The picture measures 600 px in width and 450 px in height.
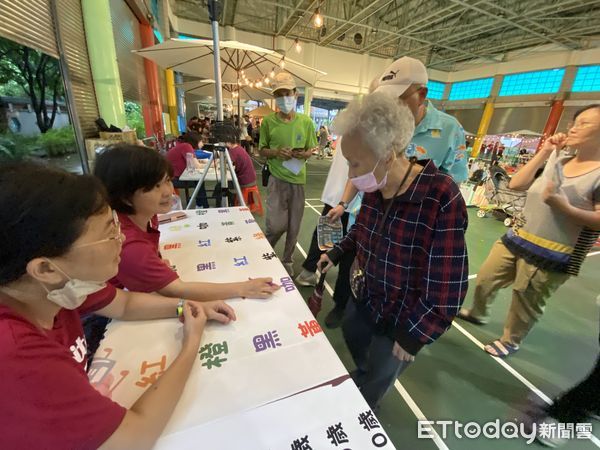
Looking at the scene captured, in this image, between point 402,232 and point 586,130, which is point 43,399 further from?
point 586,130

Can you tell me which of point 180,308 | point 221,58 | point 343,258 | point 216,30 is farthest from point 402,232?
point 221,58

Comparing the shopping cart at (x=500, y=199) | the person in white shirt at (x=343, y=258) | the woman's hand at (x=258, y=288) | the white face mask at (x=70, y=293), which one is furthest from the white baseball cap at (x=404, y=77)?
the shopping cart at (x=500, y=199)

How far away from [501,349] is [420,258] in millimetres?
1671

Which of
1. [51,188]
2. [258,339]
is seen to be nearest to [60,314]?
[51,188]

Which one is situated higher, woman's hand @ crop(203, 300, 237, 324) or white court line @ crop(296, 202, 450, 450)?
woman's hand @ crop(203, 300, 237, 324)

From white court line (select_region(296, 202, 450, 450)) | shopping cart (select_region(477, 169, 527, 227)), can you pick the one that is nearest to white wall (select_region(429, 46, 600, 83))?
shopping cart (select_region(477, 169, 527, 227))

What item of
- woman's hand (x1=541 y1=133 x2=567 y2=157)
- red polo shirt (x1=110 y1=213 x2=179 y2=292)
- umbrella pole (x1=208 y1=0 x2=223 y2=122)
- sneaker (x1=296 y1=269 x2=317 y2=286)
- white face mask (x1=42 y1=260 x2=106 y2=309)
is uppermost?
umbrella pole (x1=208 y1=0 x2=223 y2=122)

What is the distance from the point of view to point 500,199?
209 inches

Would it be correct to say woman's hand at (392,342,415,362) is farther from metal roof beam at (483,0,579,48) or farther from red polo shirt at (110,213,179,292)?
metal roof beam at (483,0,579,48)

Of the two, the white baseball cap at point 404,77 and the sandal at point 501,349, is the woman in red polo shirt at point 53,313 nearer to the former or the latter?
the white baseball cap at point 404,77

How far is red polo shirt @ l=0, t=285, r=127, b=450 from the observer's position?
1.44 ft

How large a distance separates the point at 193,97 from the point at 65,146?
11.7 metres

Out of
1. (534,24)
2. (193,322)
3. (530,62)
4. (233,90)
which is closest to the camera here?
(193,322)

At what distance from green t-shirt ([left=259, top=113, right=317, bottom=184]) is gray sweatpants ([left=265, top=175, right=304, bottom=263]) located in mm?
80
